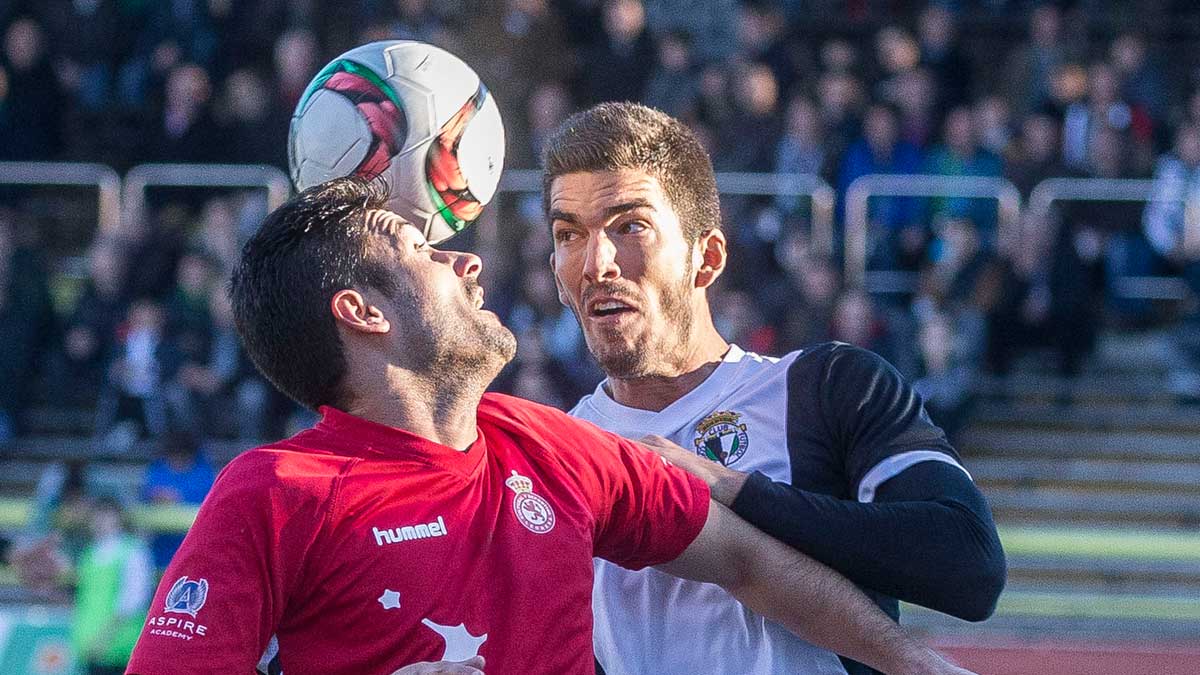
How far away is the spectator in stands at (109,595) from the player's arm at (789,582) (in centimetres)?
672

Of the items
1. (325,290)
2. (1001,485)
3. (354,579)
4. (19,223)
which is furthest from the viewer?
(19,223)

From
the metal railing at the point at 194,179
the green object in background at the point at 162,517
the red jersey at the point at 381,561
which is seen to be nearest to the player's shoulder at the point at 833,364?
the red jersey at the point at 381,561

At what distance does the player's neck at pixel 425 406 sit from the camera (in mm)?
2879

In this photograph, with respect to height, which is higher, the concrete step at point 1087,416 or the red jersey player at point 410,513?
the red jersey player at point 410,513

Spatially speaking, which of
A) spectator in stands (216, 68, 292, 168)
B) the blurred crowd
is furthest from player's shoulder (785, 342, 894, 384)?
spectator in stands (216, 68, 292, 168)

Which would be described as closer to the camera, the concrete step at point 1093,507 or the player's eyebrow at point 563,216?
the player's eyebrow at point 563,216

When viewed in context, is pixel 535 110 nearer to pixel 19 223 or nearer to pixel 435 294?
pixel 19 223

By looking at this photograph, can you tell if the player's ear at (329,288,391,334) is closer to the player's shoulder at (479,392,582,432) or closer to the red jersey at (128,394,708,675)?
the red jersey at (128,394,708,675)

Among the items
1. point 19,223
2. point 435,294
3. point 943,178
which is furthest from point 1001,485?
point 435,294

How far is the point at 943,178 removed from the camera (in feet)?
37.2

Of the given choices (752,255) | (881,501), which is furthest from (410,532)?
(752,255)

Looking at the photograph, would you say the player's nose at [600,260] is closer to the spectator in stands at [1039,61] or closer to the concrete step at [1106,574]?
the concrete step at [1106,574]

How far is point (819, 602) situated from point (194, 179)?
9503mm

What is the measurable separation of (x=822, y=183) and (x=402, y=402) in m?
8.86
